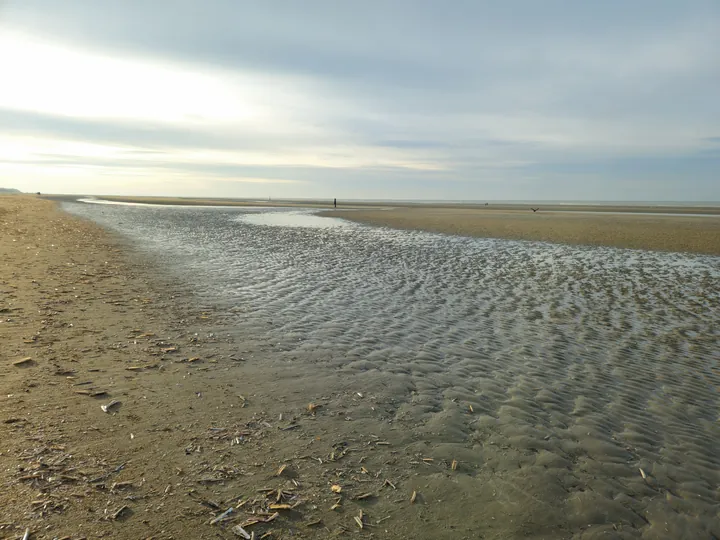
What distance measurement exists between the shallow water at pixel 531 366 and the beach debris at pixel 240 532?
231 cm

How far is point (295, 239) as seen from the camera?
3256 centimetres

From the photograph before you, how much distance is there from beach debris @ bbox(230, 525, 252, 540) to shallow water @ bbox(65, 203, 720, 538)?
231 cm

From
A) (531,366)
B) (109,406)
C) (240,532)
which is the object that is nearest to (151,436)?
(109,406)

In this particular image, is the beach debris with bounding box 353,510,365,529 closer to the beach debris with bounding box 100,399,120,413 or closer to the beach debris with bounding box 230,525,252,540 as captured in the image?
the beach debris with bounding box 230,525,252,540

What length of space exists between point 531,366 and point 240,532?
716 cm

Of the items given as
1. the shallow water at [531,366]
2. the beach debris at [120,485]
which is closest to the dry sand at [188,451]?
the beach debris at [120,485]

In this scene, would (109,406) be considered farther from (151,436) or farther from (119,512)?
(119,512)

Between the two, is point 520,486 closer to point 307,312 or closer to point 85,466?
point 85,466

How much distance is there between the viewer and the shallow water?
522 cm

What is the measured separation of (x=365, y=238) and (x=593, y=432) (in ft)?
92.4

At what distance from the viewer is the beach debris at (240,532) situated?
4195mm

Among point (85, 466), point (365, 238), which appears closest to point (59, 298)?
point (85, 466)

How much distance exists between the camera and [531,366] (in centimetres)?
929

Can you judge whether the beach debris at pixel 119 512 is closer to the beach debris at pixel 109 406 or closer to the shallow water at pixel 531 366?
the beach debris at pixel 109 406
